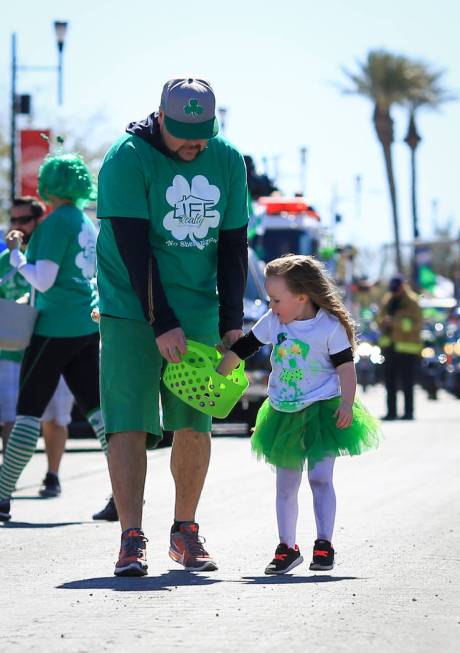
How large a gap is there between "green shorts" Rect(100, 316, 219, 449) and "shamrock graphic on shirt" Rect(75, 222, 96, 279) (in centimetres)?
269

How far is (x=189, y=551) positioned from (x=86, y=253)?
3117 mm

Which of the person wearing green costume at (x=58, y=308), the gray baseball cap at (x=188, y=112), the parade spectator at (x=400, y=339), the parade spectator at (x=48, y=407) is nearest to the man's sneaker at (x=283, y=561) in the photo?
the gray baseball cap at (x=188, y=112)

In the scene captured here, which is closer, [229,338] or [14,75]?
[229,338]

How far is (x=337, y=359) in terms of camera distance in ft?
24.9

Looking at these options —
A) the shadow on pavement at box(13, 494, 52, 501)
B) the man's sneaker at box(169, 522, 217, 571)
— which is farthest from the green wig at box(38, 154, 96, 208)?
the man's sneaker at box(169, 522, 217, 571)

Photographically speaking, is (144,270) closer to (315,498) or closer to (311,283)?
(311,283)

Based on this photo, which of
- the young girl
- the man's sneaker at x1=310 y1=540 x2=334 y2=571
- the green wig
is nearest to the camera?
the man's sneaker at x1=310 y1=540 x2=334 y2=571

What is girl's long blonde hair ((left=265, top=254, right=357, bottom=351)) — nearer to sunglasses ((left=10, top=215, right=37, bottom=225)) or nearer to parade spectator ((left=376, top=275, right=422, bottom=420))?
sunglasses ((left=10, top=215, right=37, bottom=225))

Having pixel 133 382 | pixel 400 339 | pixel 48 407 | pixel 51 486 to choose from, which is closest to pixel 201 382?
pixel 133 382

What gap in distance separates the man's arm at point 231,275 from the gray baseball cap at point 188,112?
1.65 feet

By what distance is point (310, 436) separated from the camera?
24.8ft

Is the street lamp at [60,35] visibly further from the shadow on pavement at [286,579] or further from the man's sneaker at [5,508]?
the shadow on pavement at [286,579]

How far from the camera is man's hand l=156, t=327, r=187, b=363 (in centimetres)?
709

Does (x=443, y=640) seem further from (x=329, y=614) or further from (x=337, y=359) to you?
(x=337, y=359)
